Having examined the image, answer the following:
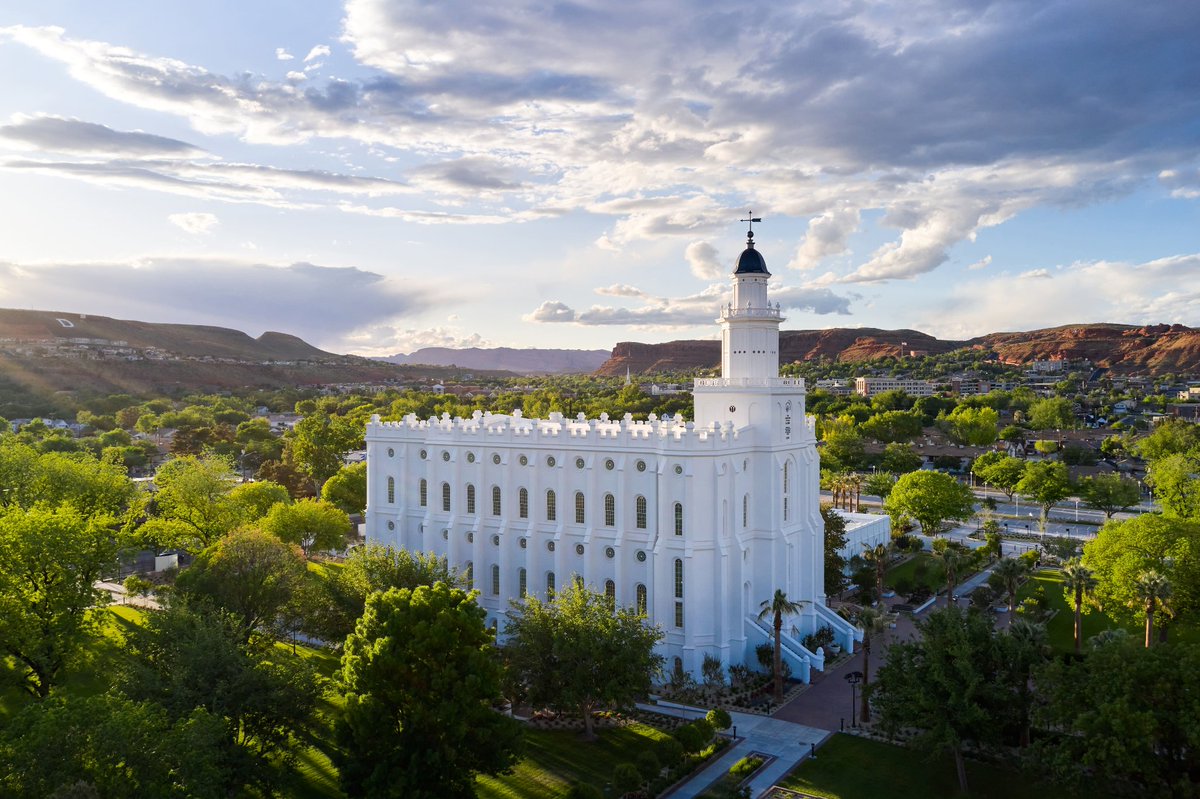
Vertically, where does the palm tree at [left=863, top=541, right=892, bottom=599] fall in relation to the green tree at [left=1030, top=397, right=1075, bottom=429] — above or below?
below

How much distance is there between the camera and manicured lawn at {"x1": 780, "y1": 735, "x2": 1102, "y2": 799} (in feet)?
100

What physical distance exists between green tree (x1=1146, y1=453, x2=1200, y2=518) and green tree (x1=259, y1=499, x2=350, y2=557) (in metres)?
52.8

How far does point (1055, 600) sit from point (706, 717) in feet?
99.7

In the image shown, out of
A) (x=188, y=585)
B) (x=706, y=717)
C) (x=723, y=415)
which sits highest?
(x=723, y=415)

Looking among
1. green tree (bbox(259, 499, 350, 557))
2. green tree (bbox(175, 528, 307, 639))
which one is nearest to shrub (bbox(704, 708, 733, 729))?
green tree (bbox(175, 528, 307, 639))

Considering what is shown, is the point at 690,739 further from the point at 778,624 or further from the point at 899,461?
the point at 899,461

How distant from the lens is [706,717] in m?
35.5

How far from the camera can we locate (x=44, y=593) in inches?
1337

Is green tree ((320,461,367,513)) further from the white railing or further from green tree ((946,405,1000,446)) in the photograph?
green tree ((946,405,1000,446))

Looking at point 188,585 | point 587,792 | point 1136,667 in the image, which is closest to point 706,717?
point 587,792

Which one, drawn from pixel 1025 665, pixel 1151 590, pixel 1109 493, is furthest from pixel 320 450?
pixel 1109 493

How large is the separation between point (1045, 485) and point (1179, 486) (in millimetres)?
11642

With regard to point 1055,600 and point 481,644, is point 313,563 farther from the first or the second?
point 1055,600

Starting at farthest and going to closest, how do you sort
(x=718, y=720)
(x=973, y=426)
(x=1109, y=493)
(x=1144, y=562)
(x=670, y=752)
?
(x=973, y=426) < (x=1109, y=493) < (x=1144, y=562) < (x=718, y=720) < (x=670, y=752)
